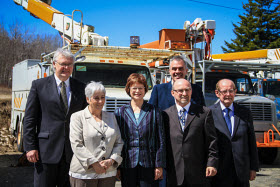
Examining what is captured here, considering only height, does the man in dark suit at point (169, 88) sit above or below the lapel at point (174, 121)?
above

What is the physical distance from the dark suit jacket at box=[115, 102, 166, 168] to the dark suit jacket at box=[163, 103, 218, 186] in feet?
0.44

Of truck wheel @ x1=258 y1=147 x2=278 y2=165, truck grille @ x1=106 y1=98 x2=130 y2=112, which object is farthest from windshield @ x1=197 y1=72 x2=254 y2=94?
truck grille @ x1=106 y1=98 x2=130 y2=112

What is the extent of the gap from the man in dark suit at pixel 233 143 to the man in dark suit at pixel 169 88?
1.15 ft

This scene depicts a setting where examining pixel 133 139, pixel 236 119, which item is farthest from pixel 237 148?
pixel 133 139

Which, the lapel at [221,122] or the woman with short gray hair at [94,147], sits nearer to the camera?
the woman with short gray hair at [94,147]

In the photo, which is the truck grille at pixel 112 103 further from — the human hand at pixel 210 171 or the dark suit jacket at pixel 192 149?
the human hand at pixel 210 171

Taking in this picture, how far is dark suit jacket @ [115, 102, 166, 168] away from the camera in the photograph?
329 centimetres

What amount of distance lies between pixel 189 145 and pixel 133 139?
608 mm

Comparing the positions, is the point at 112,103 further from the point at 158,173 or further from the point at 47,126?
the point at 158,173

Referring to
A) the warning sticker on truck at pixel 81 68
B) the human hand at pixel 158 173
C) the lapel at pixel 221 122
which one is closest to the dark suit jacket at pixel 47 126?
the human hand at pixel 158 173

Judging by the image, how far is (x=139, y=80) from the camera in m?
3.49

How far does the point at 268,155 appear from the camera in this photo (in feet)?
29.3

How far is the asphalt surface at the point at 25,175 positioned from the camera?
252 inches

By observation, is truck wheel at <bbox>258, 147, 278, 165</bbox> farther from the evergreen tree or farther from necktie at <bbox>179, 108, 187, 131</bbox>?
the evergreen tree
